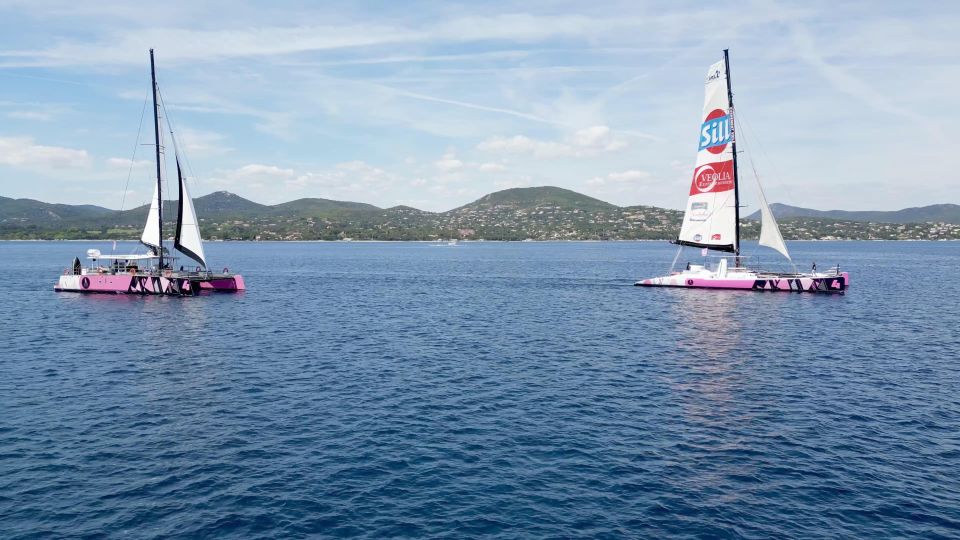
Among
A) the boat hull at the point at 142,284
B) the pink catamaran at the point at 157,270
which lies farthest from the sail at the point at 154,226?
the boat hull at the point at 142,284

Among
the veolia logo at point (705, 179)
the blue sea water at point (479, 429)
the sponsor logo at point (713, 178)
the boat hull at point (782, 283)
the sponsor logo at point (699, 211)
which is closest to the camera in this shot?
the blue sea water at point (479, 429)

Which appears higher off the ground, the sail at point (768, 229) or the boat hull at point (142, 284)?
the sail at point (768, 229)

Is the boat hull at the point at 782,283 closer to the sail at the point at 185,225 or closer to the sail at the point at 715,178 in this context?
the sail at the point at 715,178

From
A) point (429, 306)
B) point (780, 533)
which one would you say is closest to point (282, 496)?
point (780, 533)

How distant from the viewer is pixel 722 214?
99562 millimetres

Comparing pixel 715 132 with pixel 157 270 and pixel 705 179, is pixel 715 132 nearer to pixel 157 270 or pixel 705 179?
pixel 705 179

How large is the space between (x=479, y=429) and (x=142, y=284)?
7852 centimetres

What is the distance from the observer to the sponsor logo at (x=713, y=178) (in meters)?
97.8

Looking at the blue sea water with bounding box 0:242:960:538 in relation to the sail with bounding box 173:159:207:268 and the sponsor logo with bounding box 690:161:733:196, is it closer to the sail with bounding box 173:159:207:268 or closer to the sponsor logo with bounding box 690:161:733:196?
the sail with bounding box 173:159:207:268

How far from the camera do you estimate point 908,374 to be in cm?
4341

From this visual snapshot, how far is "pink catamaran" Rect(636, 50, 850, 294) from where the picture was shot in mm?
95500

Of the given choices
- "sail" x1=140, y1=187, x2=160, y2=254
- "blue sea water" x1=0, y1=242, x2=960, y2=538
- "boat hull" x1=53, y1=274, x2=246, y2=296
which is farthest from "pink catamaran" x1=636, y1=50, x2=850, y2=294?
"sail" x1=140, y1=187, x2=160, y2=254

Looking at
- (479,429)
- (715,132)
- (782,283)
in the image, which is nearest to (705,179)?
(715,132)

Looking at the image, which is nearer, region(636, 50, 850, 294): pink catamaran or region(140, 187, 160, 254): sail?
region(140, 187, 160, 254): sail
